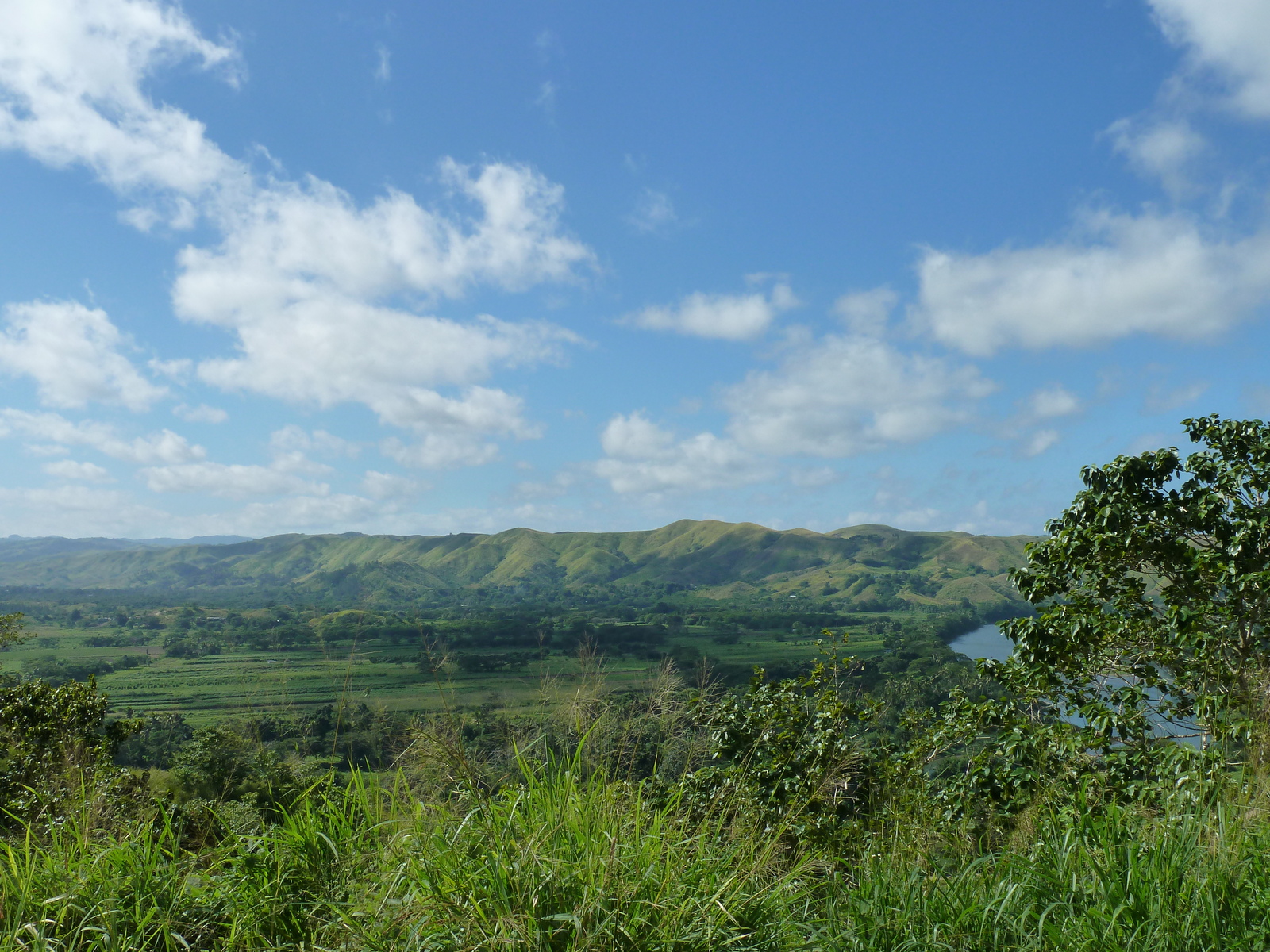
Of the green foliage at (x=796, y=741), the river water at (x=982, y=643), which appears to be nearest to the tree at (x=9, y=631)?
the green foliage at (x=796, y=741)

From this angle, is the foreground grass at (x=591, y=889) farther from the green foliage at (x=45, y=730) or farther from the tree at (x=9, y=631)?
the tree at (x=9, y=631)

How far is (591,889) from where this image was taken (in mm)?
2998

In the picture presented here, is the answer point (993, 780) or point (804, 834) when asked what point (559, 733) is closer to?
point (804, 834)

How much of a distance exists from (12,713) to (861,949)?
19038 mm

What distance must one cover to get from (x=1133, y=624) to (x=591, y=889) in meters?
7.85

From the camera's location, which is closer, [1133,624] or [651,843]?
[651,843]

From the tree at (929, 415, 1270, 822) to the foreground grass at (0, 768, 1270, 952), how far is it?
3.45 meters

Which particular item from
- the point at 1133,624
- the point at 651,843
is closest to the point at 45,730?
the point at 651,843

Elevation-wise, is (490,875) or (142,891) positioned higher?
(490,875)

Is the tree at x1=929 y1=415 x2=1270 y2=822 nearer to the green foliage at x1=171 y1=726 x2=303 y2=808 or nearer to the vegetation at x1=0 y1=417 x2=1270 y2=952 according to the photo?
the vegetation at x1=0 y1=417 x2=1270 y2=952

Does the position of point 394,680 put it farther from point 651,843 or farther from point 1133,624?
point 1133,624

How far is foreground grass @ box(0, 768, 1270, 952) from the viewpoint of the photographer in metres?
3.06

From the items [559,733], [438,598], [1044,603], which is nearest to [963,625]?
→ [1044,603]

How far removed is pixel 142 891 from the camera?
3482mm
